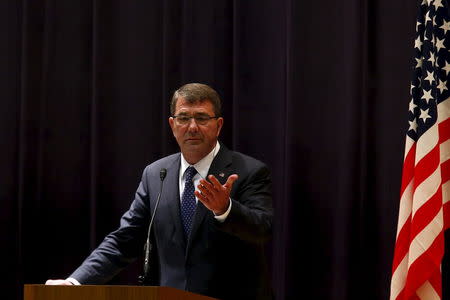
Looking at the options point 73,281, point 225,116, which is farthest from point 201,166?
point 225,116

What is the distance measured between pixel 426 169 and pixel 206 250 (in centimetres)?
117

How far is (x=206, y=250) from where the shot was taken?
11.9 ft

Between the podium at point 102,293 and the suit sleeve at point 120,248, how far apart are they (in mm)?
823

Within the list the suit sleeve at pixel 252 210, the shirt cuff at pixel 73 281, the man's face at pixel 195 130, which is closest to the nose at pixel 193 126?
the man's face at pixel 195 130

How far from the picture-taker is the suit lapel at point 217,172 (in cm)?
363

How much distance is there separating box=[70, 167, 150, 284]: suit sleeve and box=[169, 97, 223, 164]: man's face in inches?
12.2

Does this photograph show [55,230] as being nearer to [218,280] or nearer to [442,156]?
[218,280]

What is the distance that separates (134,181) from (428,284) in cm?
197

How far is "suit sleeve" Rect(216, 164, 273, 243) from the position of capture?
327 cm

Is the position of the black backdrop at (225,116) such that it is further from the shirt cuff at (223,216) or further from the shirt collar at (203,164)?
the shirt cuff at (223,216)

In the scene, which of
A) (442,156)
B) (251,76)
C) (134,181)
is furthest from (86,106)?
(442,156)

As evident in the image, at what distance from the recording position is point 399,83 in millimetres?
4418

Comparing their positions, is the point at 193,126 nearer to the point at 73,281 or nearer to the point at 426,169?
the point at 73,281

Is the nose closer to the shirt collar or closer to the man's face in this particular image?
the man's face
